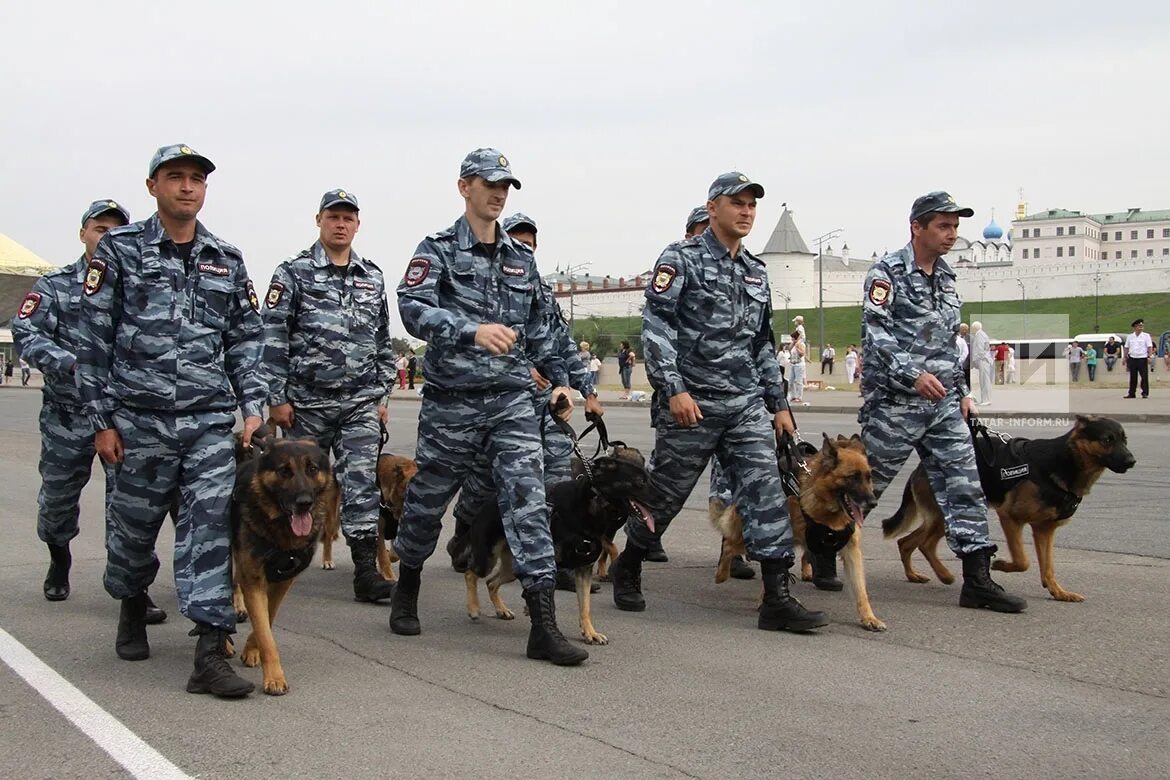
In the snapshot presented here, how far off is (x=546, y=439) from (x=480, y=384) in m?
2.28

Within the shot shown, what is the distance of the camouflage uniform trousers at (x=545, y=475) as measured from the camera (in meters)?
6.68

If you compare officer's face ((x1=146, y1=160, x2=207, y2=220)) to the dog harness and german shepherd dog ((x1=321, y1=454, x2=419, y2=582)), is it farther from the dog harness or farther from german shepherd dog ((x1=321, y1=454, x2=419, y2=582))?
the dog harness

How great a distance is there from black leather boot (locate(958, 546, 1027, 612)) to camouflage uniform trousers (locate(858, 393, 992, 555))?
0.10 meters

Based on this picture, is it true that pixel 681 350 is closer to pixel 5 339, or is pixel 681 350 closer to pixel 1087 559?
pixel 1087 559

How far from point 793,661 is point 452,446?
195 centimetres

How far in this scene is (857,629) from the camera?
579 centimetres

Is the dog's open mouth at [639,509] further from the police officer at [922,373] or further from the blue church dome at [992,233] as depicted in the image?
the blue church dome at [992,233]

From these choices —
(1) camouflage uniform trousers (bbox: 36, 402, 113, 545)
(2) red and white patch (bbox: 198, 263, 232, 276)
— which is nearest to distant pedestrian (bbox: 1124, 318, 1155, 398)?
(1) camouflage uniform trousers (bbox: 36, 402, 113, 545)

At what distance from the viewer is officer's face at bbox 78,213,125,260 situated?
6.90m

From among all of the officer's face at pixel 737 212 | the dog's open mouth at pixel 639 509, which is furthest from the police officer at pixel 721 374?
the dog's open mouth at pixel 639 509

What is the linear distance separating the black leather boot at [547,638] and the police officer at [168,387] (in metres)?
1.38

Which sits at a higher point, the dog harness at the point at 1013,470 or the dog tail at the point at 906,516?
the dog harness at the point at 1013,470

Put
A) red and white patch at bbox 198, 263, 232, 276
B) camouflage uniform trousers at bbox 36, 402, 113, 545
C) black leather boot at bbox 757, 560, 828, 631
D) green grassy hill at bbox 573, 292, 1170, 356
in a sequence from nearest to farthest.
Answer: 1. red and white patch at bbox 198, 263, 232, 276
2. black leather boot at bbox 757, 560, 828, 631
3. camouflage uniform trousers at bbox 36, 402, 113, 545
4. green grassy hill at bbox 573, 292, 1170, 356

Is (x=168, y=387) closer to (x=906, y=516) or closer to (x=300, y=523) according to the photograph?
(x=300, y=523)
